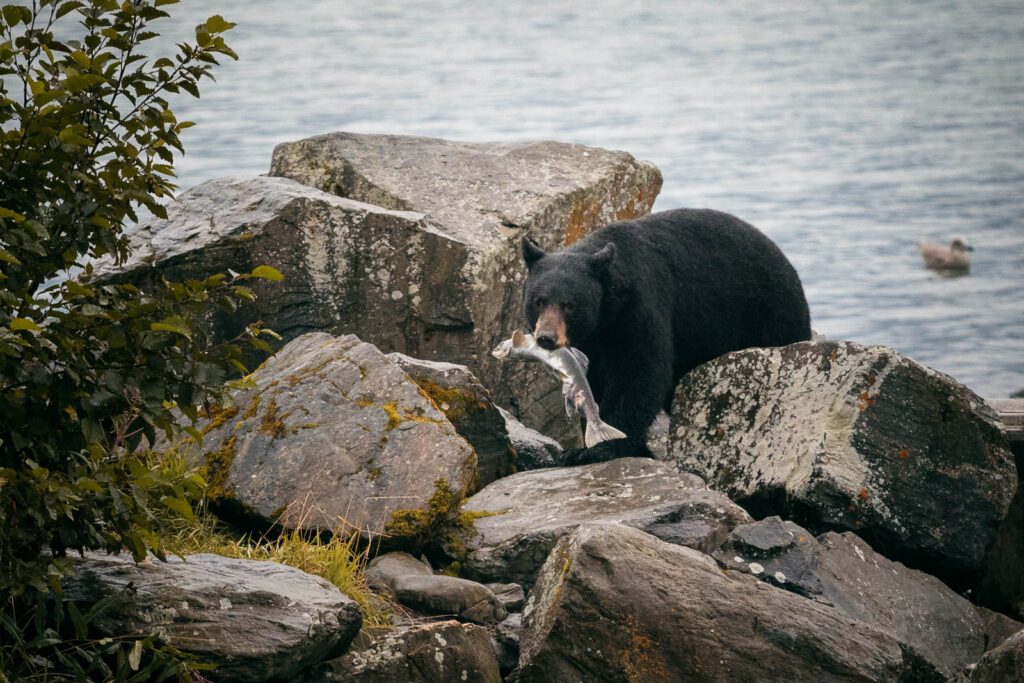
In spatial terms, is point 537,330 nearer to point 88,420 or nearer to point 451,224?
point 451,224

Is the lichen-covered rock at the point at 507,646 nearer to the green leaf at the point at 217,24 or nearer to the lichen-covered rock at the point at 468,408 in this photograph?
the lichen-covered rock at the point at 468,408

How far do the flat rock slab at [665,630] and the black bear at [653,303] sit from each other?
Answer: 2.25 m

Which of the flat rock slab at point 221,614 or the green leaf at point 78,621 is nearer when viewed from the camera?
the green leaf at point 78,621

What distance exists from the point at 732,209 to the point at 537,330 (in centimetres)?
3688

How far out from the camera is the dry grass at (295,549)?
555 cm

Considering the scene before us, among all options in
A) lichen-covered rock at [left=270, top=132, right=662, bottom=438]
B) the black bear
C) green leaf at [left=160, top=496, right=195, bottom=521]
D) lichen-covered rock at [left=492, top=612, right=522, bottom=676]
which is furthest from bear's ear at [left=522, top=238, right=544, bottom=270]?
green leaf at [left=160, top=496, right=195, bottom=521]

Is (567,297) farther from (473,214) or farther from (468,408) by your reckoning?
Answer: (473,214)

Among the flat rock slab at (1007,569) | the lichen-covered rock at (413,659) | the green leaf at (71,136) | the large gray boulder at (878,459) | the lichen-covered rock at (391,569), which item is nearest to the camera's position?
the green leaf at (71,136)

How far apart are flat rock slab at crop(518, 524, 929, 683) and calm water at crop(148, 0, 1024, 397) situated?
51.7ft

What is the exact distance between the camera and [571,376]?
7.56 m

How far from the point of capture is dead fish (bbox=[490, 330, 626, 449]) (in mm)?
7441

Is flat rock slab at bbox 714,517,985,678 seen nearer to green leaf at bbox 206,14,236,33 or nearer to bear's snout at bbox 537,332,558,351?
bear's snout at bbox 537,332,558,351

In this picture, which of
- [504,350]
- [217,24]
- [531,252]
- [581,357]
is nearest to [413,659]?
[217,24]

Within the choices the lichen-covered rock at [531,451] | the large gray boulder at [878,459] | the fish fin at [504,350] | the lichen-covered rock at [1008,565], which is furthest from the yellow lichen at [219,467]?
the lichen-covered rock at [1008,565]
